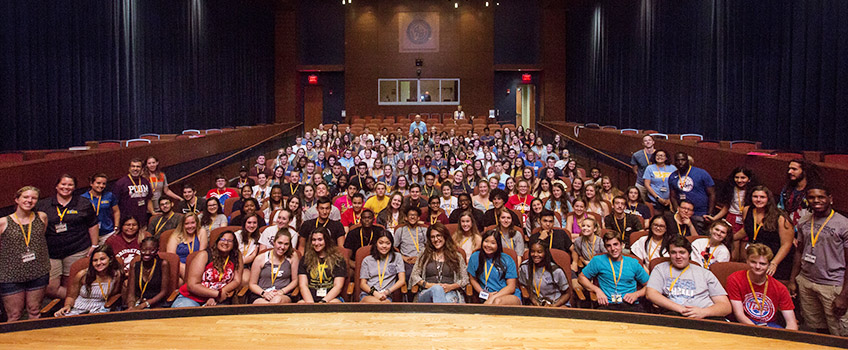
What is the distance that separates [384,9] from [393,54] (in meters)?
1.60

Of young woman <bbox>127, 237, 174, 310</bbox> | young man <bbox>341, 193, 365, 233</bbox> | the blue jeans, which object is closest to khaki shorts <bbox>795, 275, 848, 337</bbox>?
the blue jeans

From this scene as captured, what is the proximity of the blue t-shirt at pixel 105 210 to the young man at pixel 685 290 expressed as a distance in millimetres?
4471

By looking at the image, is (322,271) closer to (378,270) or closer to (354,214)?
(378,270)

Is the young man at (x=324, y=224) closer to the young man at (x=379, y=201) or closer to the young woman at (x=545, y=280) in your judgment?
the young man at (x=379, y=201)

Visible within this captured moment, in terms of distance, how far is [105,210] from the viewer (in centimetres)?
523

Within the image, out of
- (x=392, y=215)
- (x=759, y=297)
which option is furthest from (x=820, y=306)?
(x=392, y=215)

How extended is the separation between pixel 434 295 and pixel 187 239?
2229mm

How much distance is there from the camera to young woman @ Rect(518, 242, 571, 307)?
4.38 meters

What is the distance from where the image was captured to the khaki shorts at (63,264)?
4.53m

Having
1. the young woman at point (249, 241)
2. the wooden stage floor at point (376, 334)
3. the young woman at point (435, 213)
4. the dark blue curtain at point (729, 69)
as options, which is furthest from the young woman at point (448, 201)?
the dark blue curtain at point (729, 69)

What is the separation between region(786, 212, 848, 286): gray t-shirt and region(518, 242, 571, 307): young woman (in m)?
1.59

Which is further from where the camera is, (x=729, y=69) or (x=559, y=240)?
(x=729, y=69)

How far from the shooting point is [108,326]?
12.1 feet

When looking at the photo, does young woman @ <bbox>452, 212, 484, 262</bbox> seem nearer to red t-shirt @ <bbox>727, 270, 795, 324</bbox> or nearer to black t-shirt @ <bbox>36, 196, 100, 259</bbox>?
red t-shirt @ <bbox>727, 270, 795, 324</bbox>
